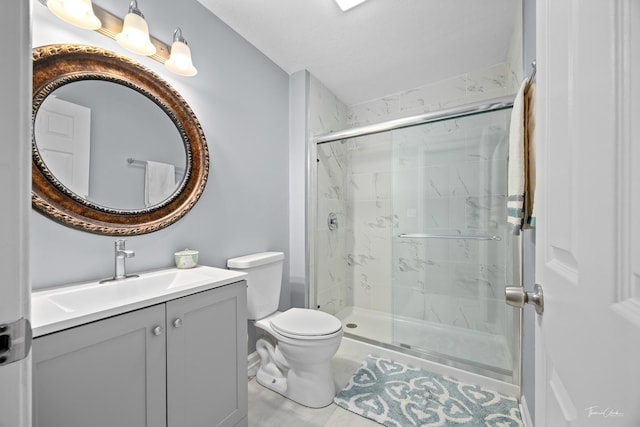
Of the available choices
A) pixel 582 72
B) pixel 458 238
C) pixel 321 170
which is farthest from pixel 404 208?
pixel 582 72

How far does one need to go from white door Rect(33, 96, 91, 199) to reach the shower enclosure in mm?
1497

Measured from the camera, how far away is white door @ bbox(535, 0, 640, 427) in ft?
0.79

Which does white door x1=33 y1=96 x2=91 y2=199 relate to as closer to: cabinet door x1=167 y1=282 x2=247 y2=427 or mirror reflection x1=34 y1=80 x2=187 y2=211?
mirror reflection x1=34 y1=80 x2=187 y2=211

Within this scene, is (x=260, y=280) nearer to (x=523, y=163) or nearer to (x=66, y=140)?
(x=66, y=140)

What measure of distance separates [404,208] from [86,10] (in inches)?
85.3

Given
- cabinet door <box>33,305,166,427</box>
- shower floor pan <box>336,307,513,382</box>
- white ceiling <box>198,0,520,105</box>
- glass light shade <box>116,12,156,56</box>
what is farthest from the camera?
shower floor pan <box>336,307,513,382</box>

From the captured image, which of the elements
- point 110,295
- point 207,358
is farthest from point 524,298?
point 110,295

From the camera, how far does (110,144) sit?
3.95 ft

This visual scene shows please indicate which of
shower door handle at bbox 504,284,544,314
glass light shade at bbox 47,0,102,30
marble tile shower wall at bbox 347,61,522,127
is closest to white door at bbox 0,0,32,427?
shower door handle at bbox 504,284,544,314

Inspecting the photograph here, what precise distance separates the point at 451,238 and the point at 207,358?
1.88 m

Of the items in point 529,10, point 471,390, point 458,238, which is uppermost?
point 529,10

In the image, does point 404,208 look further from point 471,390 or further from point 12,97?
point 12,97

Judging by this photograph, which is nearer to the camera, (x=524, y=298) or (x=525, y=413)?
(x=524, y=298)

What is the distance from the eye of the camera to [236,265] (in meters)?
1.60
